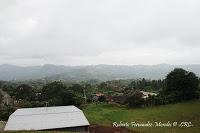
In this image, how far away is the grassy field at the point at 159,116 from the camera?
1944 inches

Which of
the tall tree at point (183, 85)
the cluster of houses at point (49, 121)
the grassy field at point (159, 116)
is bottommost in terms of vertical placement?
the grassy field at point (159, 116)

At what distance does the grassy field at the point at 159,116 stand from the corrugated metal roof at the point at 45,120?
26.1 ft

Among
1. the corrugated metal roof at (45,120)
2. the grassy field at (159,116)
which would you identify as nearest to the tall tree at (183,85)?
the grassy field at (159,116)

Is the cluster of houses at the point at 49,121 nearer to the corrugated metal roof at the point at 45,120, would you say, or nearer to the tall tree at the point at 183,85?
the corrugated metal roof at the point at 45,120

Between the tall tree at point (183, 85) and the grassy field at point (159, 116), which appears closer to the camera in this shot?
the grassy field at point (159, 116)

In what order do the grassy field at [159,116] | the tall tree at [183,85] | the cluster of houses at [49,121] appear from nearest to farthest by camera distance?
the cluster of houses at [49,121], the grassy field at [159,116], the tall tree at [183,85]

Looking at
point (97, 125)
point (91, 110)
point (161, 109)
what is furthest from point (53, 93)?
point (97, 125)

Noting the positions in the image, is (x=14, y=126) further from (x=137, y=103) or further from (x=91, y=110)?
(x=137, y=103)

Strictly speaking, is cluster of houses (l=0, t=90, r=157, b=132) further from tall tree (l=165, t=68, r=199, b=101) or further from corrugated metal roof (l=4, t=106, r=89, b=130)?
tall tree (l=165, t=68, r=199, b=101)

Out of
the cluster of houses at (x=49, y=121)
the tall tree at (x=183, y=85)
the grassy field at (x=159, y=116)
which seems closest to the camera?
the cluster of houses at (x=49, y=121)

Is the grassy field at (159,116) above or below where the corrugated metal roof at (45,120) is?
below

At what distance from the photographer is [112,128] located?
161 ft

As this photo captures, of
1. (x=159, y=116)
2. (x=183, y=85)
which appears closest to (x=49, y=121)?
(x=159, y=116)

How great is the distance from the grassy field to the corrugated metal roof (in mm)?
7945
